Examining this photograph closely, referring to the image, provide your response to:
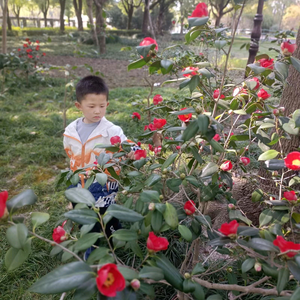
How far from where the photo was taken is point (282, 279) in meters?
0.74

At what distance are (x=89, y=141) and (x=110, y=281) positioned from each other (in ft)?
3.84

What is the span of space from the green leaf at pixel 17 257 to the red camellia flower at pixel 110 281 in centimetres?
27

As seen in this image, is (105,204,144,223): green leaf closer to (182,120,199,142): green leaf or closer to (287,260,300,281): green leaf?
(182,120,199,142): green leaf

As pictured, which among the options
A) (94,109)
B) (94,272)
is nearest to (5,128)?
(94,109)

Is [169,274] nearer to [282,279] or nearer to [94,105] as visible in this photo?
[282,279]

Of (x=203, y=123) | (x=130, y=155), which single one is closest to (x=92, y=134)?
(x=130, y=155)

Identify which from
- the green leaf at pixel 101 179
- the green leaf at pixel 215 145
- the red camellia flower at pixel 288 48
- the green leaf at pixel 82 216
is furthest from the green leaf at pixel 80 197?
the red camellia flower at pixel 288 48

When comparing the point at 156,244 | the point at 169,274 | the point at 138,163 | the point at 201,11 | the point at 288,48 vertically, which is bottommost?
the point at 169,274

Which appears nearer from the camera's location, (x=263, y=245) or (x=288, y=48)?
(x=263, y=245)

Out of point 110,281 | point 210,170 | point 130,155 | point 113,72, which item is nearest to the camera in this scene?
point 110,281

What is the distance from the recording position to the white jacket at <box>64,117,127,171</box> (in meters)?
1.67

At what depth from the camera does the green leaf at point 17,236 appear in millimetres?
665

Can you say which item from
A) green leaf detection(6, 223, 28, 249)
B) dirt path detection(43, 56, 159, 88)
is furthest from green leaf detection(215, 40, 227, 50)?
dirt path detection(43, 56, 159, 88)

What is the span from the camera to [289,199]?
932 mm
